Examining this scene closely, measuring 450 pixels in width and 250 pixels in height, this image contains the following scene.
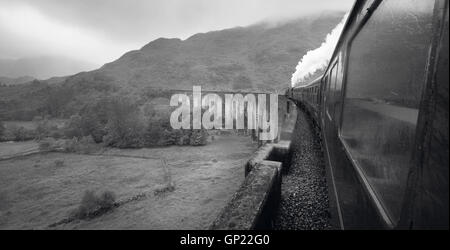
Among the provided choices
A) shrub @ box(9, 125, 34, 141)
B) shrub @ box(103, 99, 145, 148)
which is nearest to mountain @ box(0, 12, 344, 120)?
shrub @ box(9, 125, 34, 141)

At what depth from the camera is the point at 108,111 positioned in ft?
51.3

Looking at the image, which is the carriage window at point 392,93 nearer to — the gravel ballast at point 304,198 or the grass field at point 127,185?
the gravel ballast at point 304,198

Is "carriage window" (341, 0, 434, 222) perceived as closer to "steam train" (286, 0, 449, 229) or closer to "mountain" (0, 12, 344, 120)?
"steam train" (286, 0, 449, 229)

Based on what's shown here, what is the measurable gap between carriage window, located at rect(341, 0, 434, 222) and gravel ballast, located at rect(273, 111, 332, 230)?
2066mm

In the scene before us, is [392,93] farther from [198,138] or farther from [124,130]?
[124,130]

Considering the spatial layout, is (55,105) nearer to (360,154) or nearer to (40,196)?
(40,196)

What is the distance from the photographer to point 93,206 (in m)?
6.21

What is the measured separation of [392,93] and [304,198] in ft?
11.5

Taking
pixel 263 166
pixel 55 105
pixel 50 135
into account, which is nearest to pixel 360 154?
pixel 263 166

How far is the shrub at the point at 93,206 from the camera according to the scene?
6117 mm

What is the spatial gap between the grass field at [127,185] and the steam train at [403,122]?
4.57 meters

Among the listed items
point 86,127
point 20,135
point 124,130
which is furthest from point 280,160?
point 20,135

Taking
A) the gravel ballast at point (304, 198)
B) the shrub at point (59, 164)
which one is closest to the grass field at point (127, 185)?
the shrub at point (59, 164)
